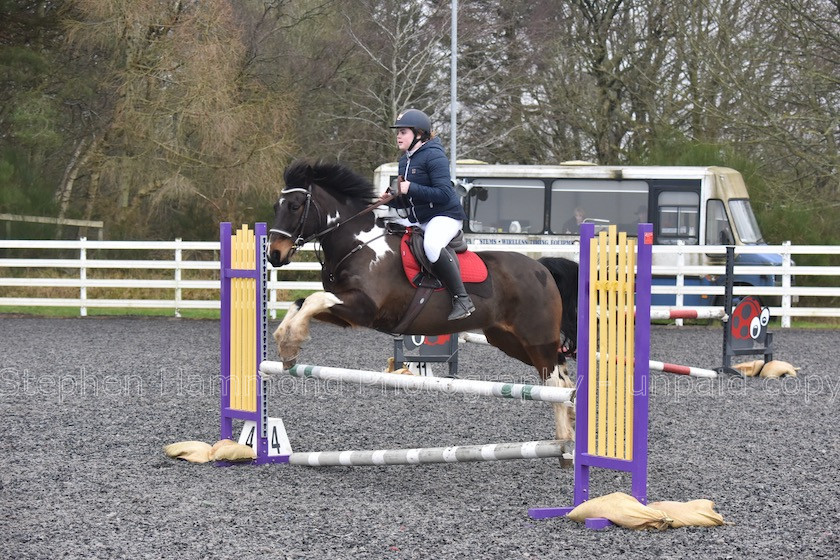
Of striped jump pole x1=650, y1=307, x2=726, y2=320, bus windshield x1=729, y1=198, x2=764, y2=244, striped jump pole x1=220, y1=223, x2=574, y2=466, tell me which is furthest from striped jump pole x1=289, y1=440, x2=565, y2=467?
bus windshield x1=729, y1=198, x2=764, y2=244

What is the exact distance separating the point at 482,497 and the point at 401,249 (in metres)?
1.69

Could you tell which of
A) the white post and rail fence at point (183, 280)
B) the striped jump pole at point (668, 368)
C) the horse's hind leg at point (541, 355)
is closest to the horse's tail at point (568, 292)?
the horse's hind leg at point (541, 355)

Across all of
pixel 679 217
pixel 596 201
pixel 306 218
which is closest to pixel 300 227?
pixel 306 218

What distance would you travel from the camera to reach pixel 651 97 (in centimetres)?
2188

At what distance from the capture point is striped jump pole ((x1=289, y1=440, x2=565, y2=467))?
498cm

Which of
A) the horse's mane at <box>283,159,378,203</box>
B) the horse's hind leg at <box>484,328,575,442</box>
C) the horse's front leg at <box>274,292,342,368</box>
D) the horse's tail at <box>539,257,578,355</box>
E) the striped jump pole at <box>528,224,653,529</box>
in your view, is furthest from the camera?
the horse's tail at <box>539,257,578,355</box>

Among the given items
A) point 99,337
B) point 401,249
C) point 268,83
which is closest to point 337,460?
point 401,249

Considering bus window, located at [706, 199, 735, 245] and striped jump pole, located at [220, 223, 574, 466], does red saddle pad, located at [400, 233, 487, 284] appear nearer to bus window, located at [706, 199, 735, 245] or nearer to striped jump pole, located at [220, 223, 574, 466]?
striped jump pole, located at [220, 223, 574, 466]

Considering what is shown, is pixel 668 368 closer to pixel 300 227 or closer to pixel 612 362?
pixel 612 362

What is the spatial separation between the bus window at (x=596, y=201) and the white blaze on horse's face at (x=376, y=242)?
39.2ft

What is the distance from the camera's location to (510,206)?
59.6 feet

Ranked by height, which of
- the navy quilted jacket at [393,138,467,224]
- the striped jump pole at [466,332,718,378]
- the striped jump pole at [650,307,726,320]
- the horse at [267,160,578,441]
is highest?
the navy quilted jacket at [393,138,467,224]

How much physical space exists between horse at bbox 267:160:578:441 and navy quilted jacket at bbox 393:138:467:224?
260 mm

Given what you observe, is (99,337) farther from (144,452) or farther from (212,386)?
(144,452)
